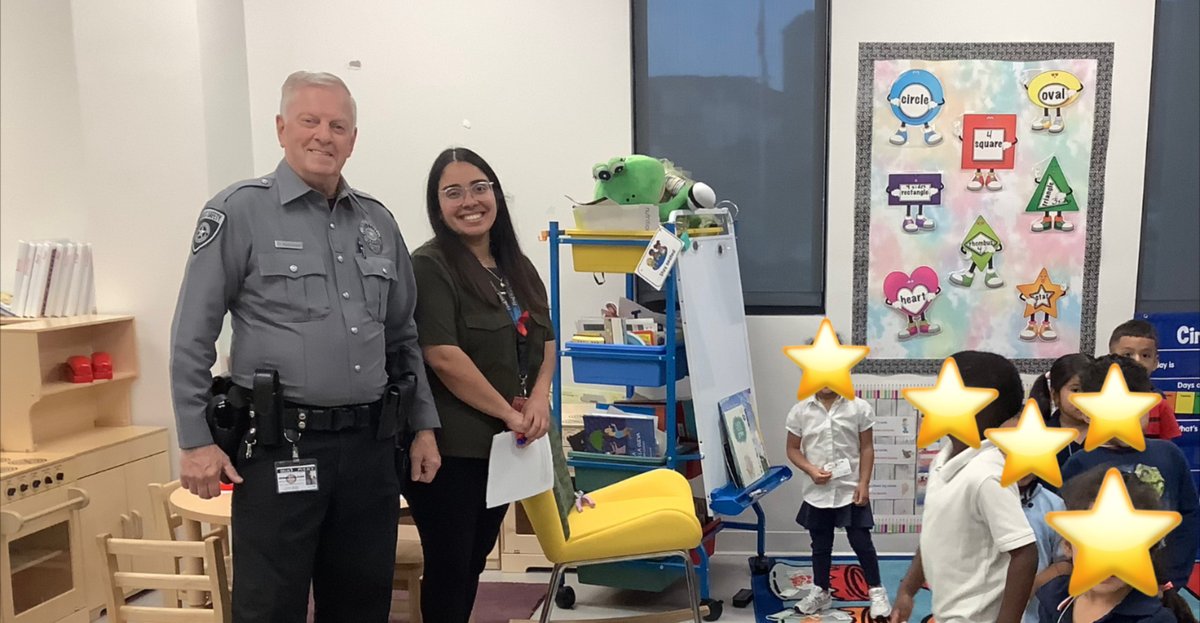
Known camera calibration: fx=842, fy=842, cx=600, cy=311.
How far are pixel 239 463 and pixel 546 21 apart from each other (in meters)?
2.40

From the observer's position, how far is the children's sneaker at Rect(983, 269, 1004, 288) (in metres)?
3.45

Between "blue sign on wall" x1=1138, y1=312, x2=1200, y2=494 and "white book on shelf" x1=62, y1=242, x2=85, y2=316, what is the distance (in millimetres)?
4206

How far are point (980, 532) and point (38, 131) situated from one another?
2.79 m

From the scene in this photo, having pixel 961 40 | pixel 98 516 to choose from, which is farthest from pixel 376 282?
pixel 961 40

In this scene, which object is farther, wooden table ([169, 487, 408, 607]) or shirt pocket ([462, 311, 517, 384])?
wooden table ([169, 487, 408, 607])

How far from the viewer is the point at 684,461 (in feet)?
10.1

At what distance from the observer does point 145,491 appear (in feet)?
10.4

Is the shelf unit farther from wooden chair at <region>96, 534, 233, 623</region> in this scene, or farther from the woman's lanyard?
the woman's lanyard

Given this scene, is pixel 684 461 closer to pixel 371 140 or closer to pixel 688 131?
pixel 688 131

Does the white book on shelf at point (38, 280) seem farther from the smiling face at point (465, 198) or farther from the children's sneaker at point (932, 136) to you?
the children's sneaker at point (932, 136)

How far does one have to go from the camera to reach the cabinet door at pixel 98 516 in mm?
2873

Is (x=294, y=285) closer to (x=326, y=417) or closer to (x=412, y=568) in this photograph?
(x=326, y=417)

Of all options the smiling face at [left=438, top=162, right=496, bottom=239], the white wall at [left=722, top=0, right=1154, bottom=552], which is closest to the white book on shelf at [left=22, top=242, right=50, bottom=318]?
the smiling face at [left=438, top=162, right=496, bottom=239]

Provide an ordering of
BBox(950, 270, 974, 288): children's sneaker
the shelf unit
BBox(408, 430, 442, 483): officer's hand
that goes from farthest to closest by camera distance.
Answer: BBox(950, 270, 974, 288): children's sneaker → the shelf unit → BBox(408, 430, 442, 483): officer's hand
